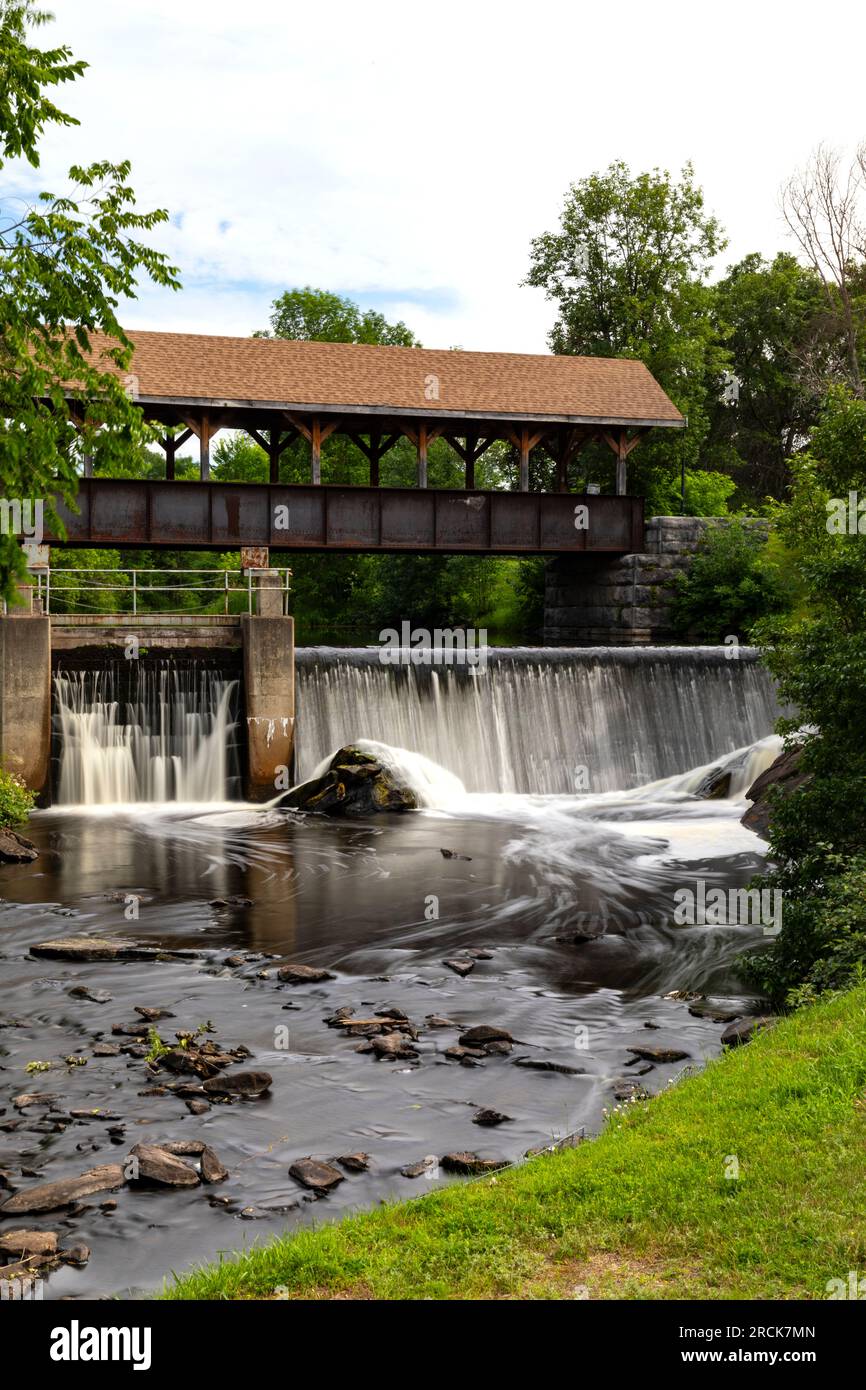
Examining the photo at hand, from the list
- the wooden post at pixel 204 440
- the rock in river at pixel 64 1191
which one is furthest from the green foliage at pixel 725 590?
the rock in river at pixel 64 1191

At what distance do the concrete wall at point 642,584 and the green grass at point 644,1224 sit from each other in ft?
104

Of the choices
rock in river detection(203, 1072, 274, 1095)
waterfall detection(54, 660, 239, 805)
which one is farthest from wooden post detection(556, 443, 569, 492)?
rock in river detection(203, 1072, 274, 1095)

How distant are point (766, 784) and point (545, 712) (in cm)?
612

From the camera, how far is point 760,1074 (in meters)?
8.15

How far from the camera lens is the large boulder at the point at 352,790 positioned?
2358cm

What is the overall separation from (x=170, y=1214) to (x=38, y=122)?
26.9ft

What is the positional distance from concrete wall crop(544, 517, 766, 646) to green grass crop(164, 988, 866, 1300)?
31771 mm

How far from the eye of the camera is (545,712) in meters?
27.9

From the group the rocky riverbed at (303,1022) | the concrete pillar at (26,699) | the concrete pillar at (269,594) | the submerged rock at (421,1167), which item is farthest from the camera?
the concrete pillar at (269,594)

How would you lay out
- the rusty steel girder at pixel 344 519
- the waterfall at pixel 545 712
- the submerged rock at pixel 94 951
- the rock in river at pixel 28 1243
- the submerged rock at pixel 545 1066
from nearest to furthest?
the rock in river at pixel 28 1243 → the submerged rock at pixel 545 1066 → the submerged rock at pixel 94 951 → the waterfall at pixel 545 712 → the rusty steel girder at pixel 344 519

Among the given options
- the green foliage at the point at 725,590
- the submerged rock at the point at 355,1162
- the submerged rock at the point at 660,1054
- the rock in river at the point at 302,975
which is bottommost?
the submerged rock at the point at 355,1162

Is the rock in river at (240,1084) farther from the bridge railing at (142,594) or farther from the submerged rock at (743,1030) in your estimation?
the bridge railing at (142,594)
